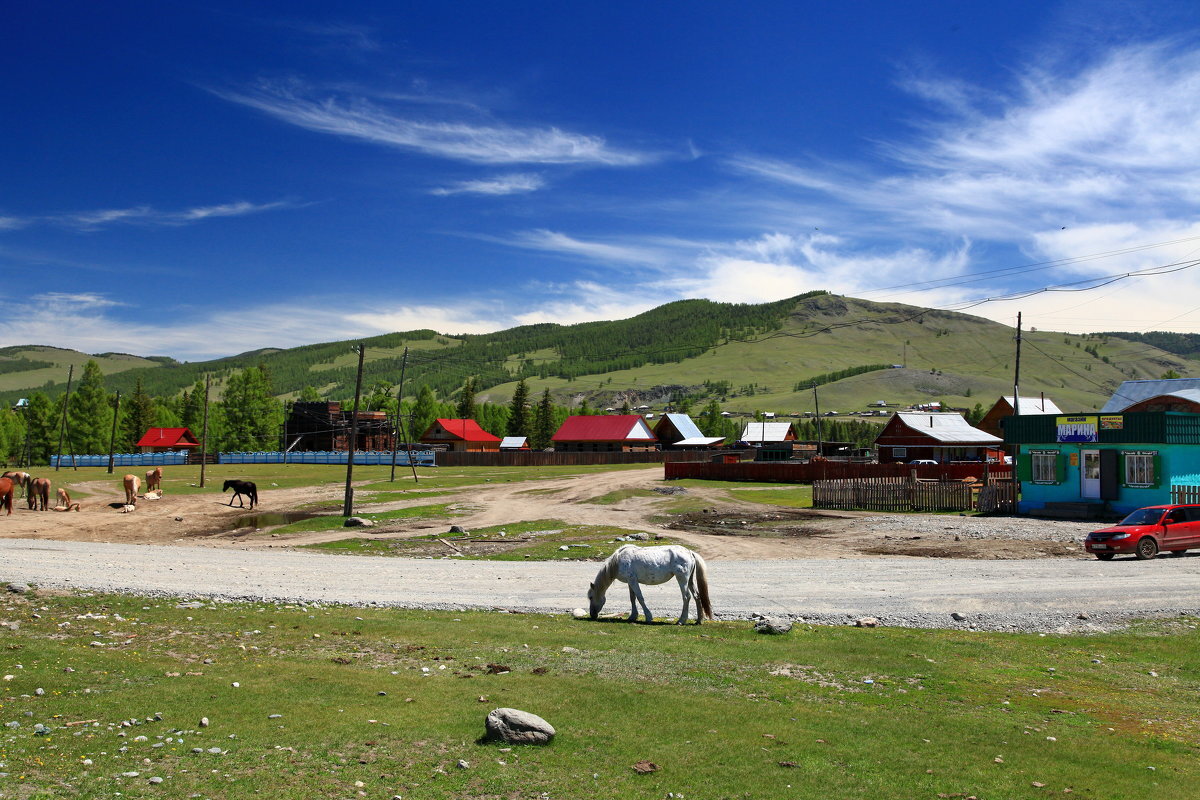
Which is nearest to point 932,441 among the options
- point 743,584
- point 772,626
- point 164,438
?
point 743,584

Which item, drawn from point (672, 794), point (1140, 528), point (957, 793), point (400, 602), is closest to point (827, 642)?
point (957, 793)

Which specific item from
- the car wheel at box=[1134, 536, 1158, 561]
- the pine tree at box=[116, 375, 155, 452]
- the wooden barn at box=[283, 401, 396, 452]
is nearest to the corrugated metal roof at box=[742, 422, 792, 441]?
the wooden barn at box=[283, 401, 396, 452]

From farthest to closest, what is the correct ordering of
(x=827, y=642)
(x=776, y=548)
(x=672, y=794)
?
(x=776, y=548), (x=827, y=642), (x=672, y=794)

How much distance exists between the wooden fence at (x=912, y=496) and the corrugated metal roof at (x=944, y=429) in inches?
1498

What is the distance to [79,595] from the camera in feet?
68.2

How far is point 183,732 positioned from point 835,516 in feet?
140

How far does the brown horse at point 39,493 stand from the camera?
50559 mm

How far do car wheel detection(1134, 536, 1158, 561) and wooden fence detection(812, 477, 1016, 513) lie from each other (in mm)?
16897

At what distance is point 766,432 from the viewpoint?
129500mm

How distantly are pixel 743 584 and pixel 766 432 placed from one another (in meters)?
106

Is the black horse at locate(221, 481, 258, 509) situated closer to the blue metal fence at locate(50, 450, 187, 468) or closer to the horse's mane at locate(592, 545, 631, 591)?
the horse's mane at locate(592, 545, 631, 591)

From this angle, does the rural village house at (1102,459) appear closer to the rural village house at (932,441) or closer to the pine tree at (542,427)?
the rural village house at (932,441)

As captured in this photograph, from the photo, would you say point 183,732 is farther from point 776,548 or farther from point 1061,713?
point 776,548

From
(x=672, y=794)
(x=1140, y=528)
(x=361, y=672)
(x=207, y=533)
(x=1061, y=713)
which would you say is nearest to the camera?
(x=672, y=794)
